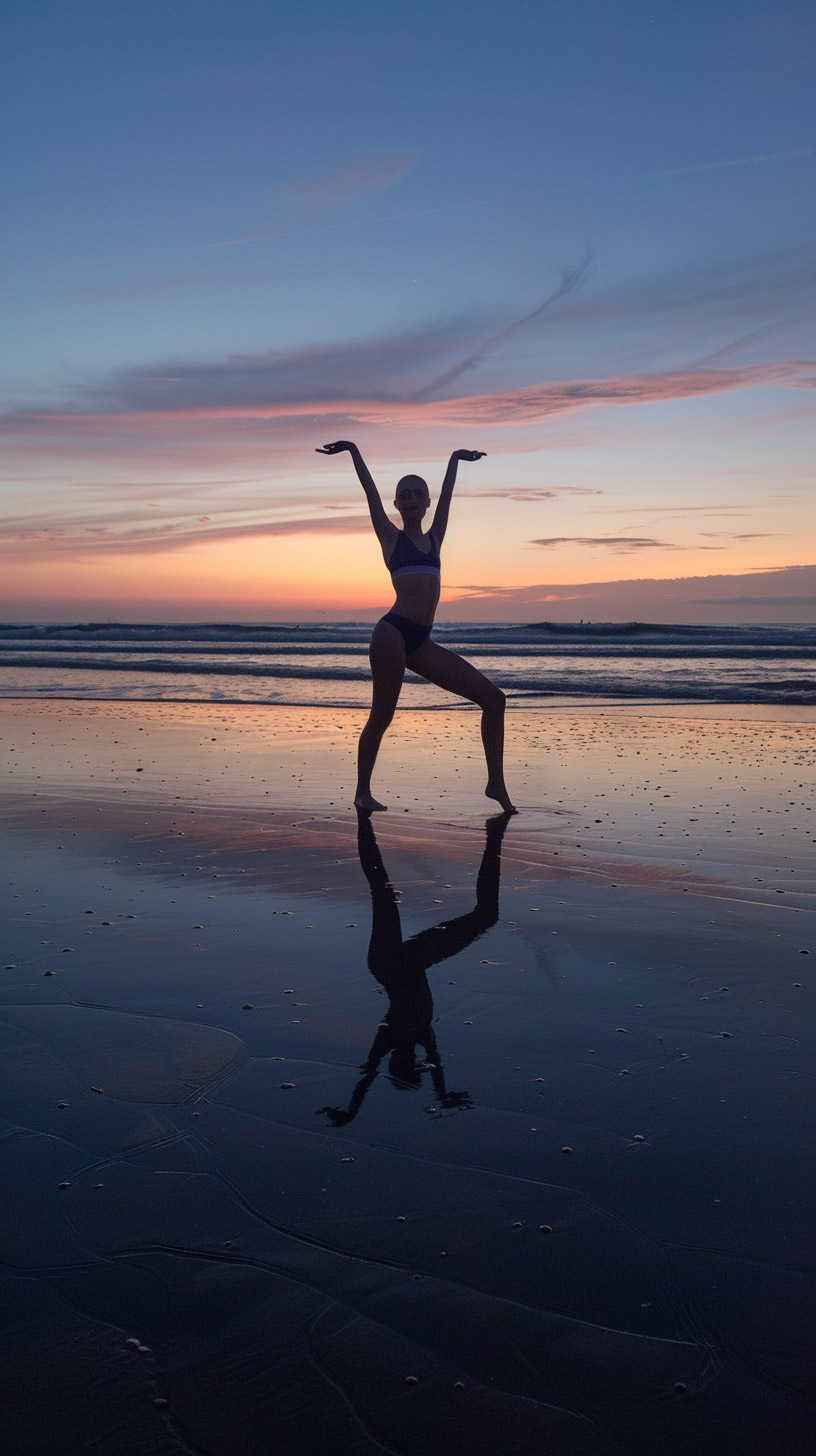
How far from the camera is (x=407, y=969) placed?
4227 mm

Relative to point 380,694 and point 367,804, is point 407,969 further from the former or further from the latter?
point 380,694

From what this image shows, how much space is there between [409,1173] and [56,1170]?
900 millimetres

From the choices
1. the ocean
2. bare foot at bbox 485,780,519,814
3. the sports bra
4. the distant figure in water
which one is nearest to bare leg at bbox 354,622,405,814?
the distant figure in water

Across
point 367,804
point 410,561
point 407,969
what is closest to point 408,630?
point 410,561

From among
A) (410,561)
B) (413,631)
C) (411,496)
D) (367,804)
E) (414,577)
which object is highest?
(411,496)

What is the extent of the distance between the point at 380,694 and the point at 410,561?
3.44ft

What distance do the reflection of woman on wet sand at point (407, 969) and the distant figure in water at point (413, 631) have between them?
1.29 m

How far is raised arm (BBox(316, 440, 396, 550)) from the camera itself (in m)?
7.59

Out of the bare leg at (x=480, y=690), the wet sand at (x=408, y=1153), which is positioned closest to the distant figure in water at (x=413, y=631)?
the bare leg at (x=480, y=690)

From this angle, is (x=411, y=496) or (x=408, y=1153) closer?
(x=408, y=1153)

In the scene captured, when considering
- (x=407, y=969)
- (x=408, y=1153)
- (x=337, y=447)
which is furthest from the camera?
(x=337, y=447)

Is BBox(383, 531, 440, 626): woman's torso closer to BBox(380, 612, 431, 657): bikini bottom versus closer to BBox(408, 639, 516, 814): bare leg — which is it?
BBox(380, 612, 431, 657): bikini bottom

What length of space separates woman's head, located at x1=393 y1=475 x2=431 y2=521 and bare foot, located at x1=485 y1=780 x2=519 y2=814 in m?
2.15

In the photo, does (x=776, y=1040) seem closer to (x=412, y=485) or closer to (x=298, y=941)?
(x=298, y=941)
